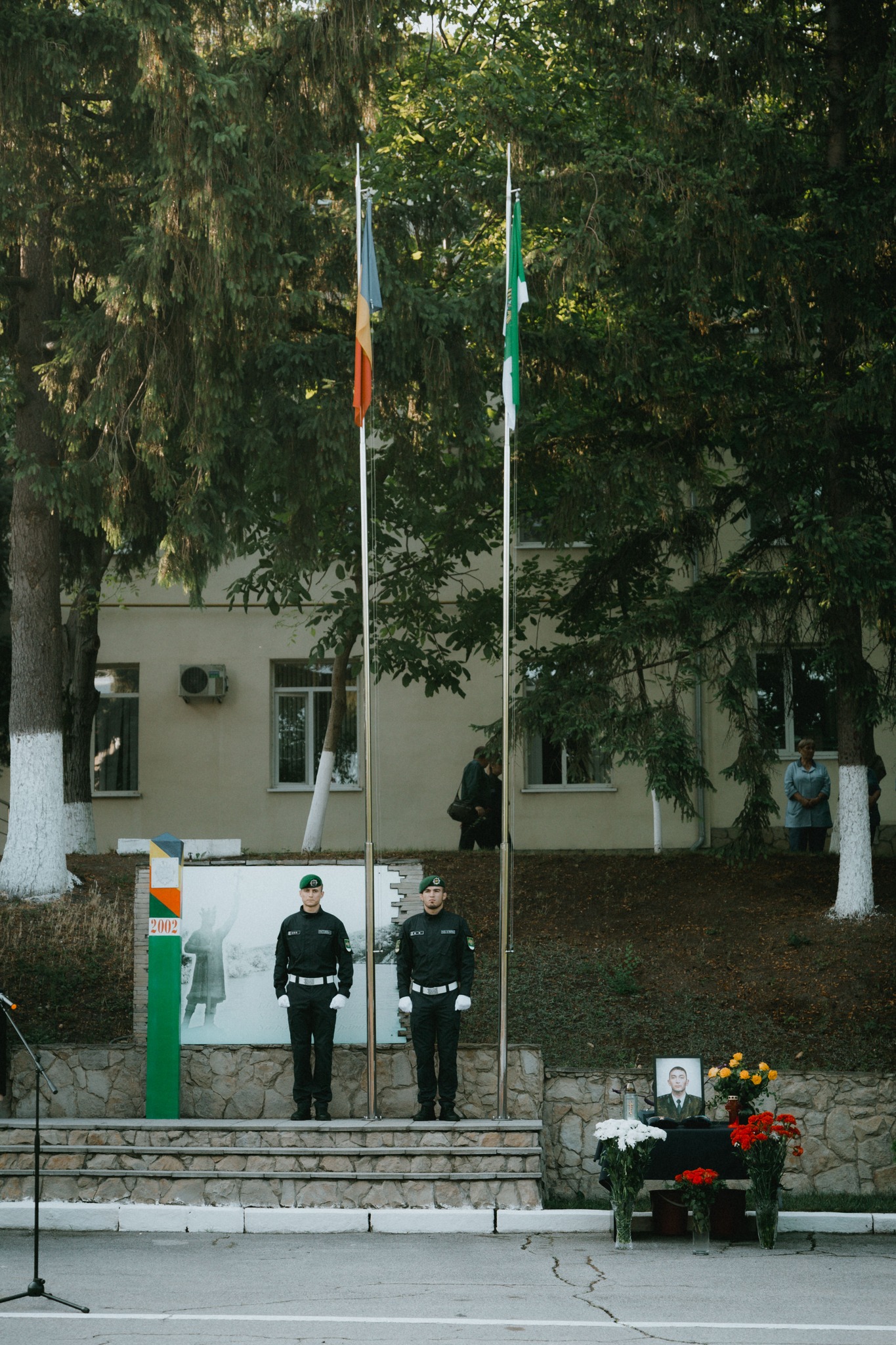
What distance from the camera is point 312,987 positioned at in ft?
34.1

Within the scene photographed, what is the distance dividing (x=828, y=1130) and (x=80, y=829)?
37.8 feet

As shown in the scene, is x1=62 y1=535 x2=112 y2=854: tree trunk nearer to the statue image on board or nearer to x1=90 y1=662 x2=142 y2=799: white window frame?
x1=90 y1=662 x2=142 y2=799: white window frame

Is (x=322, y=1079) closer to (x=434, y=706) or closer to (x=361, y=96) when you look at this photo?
(x=361, y=96)

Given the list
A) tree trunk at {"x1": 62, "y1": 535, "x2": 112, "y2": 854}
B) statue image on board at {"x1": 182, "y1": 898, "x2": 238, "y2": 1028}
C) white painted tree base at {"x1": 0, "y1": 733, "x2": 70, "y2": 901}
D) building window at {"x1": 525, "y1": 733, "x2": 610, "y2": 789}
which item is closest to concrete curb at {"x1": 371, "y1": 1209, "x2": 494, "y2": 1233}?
statue image on board at {"x1": 182, "y1": 898, "x2": 238, "y2": 1028}

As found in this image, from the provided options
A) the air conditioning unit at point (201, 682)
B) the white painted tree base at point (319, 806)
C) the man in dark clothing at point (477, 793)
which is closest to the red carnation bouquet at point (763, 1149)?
the man in dark clothing at point (477, 793)

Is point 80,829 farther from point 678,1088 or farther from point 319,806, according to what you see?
point 678,1088

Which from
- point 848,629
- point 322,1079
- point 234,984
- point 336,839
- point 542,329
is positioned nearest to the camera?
point 322,1079

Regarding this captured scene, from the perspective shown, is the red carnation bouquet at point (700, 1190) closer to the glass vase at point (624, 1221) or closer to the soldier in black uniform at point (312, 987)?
the glass vase at point (624, 1221)

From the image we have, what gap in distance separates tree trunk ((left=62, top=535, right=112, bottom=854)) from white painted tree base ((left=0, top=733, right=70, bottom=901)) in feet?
12.6

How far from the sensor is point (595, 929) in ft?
45.2

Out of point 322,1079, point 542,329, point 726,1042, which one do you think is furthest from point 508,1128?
point 542,329

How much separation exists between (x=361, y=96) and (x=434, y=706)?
1094 centimetres

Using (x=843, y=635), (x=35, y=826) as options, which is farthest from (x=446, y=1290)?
(x=35, y=826)

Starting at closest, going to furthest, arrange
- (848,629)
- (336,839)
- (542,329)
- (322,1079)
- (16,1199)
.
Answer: (16,1199)
(322,1079)
(848,629)
(542,329)
(336,839)
